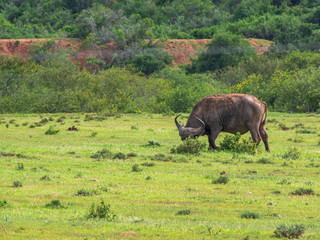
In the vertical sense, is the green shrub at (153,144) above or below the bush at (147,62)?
above

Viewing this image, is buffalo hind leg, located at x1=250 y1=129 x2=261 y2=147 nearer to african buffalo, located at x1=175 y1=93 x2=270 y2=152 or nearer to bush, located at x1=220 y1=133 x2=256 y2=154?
african buffalo, located at x1=175 y1=93 x2=270 y2=152

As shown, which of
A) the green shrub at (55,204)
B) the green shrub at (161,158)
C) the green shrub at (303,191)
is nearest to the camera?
the green shrub at (55,204)

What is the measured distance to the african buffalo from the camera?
20.1 meters

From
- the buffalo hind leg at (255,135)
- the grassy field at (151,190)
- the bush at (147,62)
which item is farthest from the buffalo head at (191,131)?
the bush at (147,62)

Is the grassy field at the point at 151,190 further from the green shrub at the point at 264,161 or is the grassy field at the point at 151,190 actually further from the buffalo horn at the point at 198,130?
the buffalo horn at the point at 198,130

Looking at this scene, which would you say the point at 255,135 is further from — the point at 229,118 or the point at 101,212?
the point at 101,212

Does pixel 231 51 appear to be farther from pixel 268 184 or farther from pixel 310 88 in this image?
pixel 268 184

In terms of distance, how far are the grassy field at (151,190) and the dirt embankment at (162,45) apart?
62.4 m

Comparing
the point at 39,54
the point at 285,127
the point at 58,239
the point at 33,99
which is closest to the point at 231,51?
the point at 39,54

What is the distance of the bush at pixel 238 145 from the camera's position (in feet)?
64.1

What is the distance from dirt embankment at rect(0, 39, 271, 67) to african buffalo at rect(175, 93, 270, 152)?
210ft

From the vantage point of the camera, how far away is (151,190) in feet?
41.3

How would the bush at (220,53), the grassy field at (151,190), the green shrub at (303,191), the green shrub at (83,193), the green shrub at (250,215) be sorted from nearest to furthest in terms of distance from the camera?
the grassy field at (151,190), the green shrub at (250,215), the green shrub at (83,193), the green shrub at (303,191), the bush at (220,53)

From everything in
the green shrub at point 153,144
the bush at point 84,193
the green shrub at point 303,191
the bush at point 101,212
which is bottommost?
the green shrub at point 153,144
